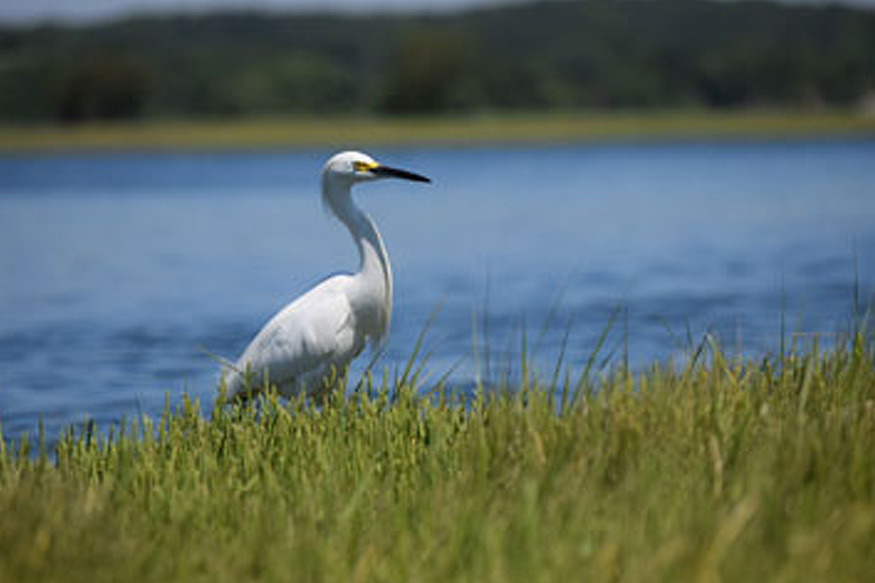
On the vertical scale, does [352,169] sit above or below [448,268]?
above

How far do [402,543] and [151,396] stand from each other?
5579 millimetres

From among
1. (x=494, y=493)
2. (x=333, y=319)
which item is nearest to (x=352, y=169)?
(x=333, y=319)

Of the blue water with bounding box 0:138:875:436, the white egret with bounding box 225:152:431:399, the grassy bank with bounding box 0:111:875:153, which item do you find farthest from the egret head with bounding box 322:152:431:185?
the grassy bank with bounding box 0:111:875:153

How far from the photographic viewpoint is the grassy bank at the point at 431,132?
58.5m

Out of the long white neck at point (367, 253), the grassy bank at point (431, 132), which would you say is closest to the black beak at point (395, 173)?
the long white neck at point (367, 253)

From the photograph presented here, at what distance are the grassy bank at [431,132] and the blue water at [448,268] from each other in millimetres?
22113

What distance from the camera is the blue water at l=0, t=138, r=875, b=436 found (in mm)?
10211

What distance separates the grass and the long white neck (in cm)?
125

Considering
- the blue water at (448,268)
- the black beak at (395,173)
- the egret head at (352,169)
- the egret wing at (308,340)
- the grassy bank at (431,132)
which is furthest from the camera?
the grassy bank at (431,132)

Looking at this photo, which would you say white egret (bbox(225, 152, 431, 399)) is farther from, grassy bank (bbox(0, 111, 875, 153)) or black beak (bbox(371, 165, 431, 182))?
grassy bank (bbox(0, 111, 875, 153))

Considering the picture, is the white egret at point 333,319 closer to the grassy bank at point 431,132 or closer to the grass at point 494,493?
the grass at point 494,493

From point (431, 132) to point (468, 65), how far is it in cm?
3554

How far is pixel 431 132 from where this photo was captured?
62000mm

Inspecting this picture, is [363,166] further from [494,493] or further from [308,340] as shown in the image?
[494,493]
